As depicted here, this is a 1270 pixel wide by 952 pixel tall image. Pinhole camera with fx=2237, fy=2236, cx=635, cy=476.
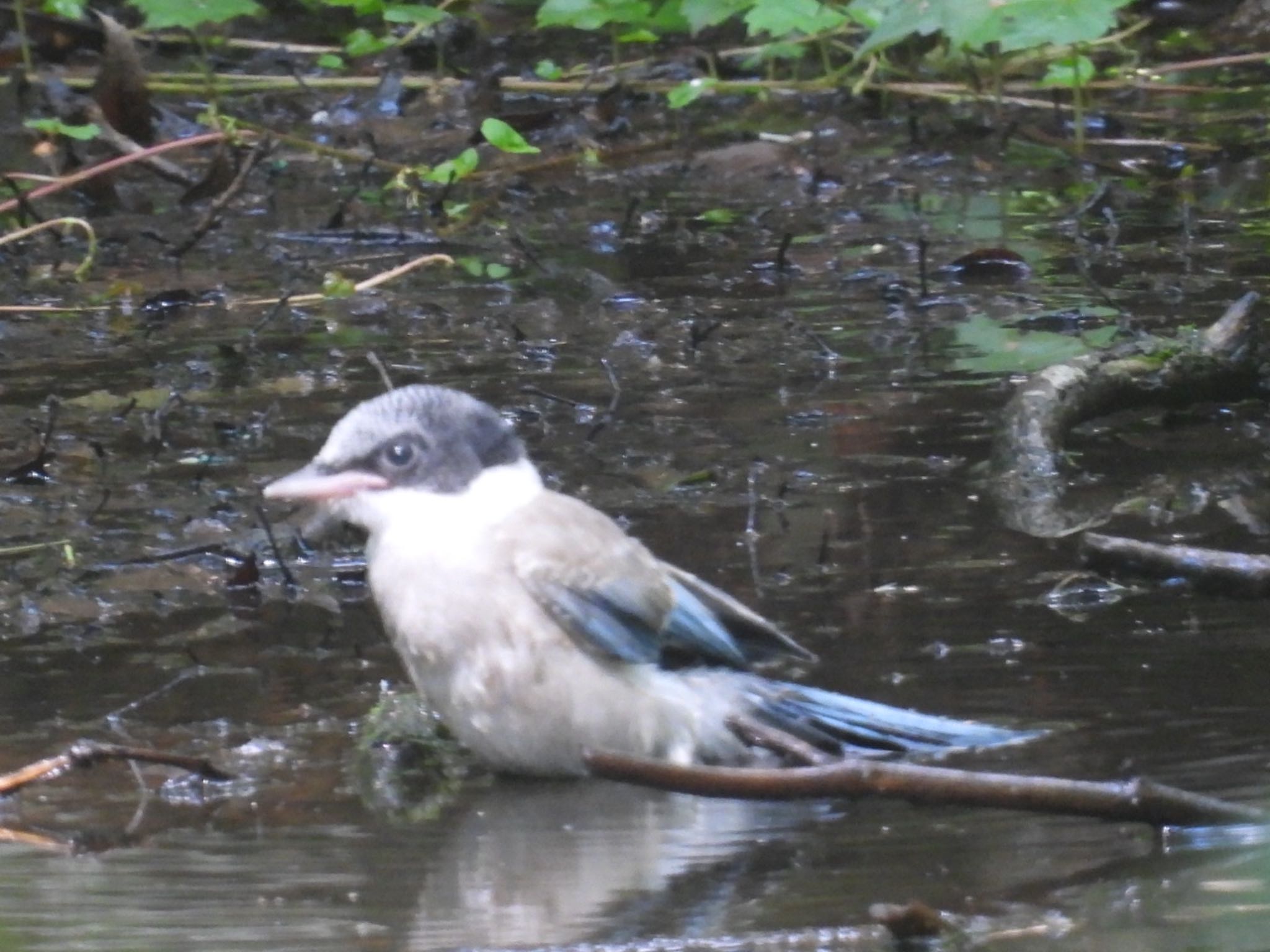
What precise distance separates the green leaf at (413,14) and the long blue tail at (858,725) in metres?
6.47

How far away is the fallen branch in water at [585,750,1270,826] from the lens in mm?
2963

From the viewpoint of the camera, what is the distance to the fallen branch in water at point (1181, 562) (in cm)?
421

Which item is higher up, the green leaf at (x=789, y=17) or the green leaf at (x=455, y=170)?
→ the green leaf at (x=789, y=17)

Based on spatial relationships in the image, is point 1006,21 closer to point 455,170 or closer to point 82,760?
point 455,170

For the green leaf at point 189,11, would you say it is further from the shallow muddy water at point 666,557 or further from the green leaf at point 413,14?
the shallow muddy water at point 666,557

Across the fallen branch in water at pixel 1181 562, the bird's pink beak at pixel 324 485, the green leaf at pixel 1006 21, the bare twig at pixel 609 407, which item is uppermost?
the green leaf at pixel 1006 21

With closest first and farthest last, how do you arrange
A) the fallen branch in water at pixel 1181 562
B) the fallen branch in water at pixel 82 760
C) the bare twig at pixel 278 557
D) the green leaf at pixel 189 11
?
the fallen branch in water at pixel 82 760 → the fallen branch in water at pixel 1181 562 → the bare twig at pixel 278 557 → the green leaf at pixel 189 11

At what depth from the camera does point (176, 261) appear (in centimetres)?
823

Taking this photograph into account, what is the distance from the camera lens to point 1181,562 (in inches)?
168

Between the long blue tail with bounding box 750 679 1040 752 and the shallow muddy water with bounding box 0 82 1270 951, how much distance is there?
77 millimetres

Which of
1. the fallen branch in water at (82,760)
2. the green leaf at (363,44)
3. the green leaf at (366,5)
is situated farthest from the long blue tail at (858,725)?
the green leaf at (363,44)

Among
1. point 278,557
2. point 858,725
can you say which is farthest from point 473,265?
point 858,725

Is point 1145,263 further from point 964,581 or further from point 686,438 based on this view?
point 964,581

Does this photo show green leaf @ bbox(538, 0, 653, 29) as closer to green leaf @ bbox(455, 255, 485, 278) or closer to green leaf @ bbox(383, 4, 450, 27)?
green leaf @ bbox(383, 4, 450, 27)
